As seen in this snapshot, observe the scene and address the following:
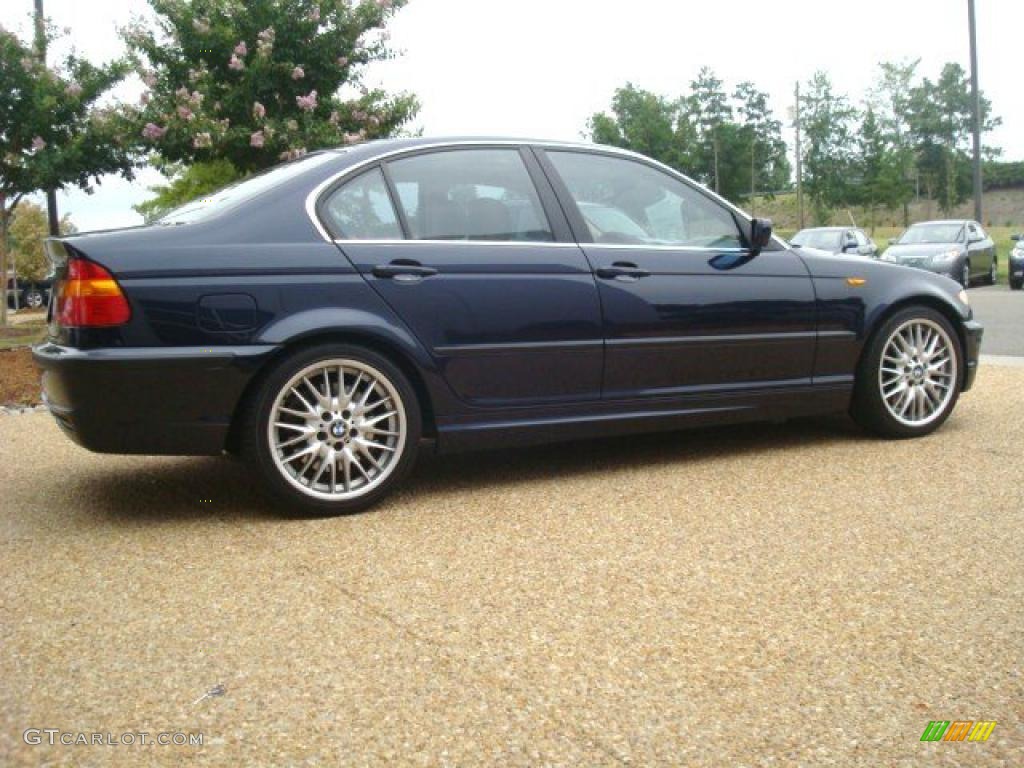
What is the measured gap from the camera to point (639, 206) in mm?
5246

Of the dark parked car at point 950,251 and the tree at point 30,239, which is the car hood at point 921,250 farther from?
the tree at point 30,239

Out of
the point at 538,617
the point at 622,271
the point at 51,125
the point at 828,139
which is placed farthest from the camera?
the point at 828,139

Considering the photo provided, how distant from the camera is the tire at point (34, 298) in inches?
1571

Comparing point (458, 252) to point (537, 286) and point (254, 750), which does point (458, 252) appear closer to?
point (537, 286)

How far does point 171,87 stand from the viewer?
14.8 metres

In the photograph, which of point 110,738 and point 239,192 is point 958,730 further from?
point 239,192

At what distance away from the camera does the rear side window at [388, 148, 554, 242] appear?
4715 millimetres

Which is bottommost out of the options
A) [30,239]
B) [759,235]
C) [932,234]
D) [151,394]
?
[151,394]

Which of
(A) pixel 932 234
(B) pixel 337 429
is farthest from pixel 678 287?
(A) pixel 932 234

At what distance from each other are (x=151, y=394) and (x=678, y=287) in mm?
2417

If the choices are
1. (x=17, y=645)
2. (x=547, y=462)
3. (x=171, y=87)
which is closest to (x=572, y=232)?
(x=547, y=462)

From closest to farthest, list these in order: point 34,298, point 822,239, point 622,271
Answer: point 622,271 → point 822,239 → point 34,298

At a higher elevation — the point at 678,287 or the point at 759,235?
the point at 759,235

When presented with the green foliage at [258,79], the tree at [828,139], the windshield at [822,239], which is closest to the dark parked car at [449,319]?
the green foliage at [258,79]
